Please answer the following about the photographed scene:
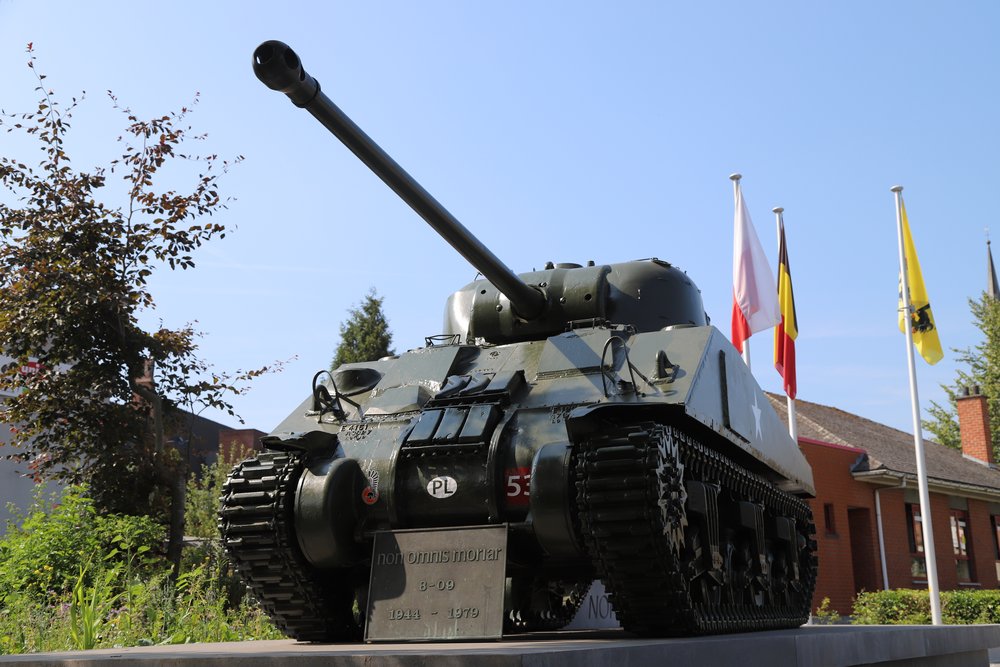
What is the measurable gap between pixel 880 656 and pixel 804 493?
3763mm

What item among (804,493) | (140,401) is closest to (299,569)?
(804,493)

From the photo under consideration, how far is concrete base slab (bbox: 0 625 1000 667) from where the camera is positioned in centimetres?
457

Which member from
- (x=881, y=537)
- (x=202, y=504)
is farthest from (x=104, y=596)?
(x=881, y=537)

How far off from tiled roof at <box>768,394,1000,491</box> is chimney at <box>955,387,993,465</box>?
2.08 ft

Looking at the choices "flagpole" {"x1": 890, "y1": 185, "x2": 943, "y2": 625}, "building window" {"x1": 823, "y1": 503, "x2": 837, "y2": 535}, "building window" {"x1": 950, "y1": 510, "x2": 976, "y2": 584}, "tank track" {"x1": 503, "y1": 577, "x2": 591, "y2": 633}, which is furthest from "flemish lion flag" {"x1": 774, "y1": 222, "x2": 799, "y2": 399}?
"building window" {"x1": 950, "y1": 510, "x2": 976, "y2": 584}

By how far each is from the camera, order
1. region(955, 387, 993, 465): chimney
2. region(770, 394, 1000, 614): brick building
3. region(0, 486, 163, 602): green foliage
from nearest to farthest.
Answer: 1. region(0, 486, 163, 602): green foliage
2. region(770, 394, 1000, 614): brick building
3. region(955, 387, 993, 465): chimney

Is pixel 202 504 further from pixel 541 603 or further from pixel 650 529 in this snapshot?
pixel 650 529

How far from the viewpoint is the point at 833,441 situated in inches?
1055

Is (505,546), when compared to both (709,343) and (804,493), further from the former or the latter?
(804,493)

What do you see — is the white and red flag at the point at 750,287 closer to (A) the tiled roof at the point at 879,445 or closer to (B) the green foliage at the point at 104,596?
(B) the green foliage at the point at 104,596

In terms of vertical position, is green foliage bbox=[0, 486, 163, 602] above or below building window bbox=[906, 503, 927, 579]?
below

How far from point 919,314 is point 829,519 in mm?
7513

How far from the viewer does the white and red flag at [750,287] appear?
56.3ft

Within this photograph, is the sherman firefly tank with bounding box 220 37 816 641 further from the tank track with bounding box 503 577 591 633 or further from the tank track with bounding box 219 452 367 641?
the tank track with bounding box 503 577 591 633
